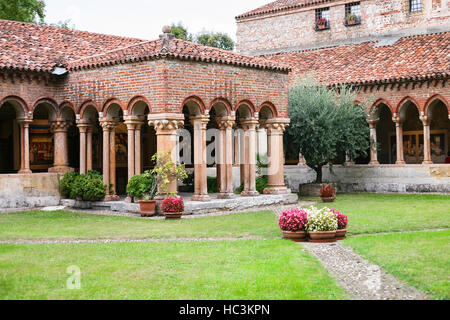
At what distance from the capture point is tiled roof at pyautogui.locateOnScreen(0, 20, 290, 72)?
60.8ft

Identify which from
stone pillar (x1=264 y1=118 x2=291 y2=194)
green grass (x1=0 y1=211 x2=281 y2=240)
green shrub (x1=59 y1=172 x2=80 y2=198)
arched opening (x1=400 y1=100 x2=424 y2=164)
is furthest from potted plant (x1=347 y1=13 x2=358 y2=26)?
green shrub (x1=59 y1=172 x2=80 y2=198)

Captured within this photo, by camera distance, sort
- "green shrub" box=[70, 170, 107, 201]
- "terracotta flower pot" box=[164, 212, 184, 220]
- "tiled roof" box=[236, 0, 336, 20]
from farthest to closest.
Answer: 1. "tiled roof" box=[236, 0, 336, 20]
2. "green shrub" box=[70, 170, 107, 201]
3. "terracotta flower pot" box=[164, 212, 184, 220]

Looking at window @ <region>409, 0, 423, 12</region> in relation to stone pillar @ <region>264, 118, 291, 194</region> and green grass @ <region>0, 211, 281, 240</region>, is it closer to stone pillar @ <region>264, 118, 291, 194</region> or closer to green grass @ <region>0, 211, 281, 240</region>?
stone pillar @ <region>264, 118, 291, 194</region>

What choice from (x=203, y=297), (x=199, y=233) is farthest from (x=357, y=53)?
(x=203, y=297)

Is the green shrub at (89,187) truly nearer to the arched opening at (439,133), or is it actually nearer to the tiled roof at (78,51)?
the tiled roof at (78,51)

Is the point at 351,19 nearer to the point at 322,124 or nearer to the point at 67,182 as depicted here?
the point at 322,124

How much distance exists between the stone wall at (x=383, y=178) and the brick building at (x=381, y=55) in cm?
23

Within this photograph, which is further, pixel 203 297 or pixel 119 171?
pixel 119 171

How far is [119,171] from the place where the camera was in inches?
966

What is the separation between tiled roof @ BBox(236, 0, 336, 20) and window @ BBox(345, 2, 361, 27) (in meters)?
1.50

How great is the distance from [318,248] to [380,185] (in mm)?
15240

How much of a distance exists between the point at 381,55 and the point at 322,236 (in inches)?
703

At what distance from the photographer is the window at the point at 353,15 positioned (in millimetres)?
31672

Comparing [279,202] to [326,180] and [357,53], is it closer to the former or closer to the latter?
[326,180]
